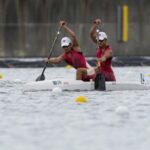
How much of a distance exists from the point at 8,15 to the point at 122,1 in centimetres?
454

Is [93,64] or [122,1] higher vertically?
[122,1]

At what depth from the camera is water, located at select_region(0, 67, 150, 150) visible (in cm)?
1080

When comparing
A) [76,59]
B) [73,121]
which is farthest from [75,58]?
[73,121]

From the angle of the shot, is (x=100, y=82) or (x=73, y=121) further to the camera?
(x=100, y=82)

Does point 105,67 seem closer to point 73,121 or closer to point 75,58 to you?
point 75,58

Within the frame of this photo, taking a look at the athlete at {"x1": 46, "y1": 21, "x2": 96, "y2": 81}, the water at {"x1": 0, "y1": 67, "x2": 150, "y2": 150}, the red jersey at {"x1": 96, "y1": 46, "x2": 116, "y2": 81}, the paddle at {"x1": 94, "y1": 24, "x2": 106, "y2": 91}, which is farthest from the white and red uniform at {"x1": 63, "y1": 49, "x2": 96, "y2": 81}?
the water at {"x1": 0, "y1": 67, "x2": 150, "y2": 150}

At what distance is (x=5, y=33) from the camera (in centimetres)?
3291

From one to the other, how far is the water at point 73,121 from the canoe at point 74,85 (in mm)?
449

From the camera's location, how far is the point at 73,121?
1315cm

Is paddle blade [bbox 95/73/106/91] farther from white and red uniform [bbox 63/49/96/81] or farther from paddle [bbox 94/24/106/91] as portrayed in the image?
white and red uniform [bbox 63/49/96/81]

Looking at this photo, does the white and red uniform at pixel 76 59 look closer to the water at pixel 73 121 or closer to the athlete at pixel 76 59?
the athlete at pixel 76 59

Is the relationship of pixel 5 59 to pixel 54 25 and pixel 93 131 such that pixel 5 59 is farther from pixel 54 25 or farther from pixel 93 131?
pixel 93 131

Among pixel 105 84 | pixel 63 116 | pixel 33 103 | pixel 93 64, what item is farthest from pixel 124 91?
pixel 93 64

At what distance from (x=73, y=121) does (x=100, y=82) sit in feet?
21.9
